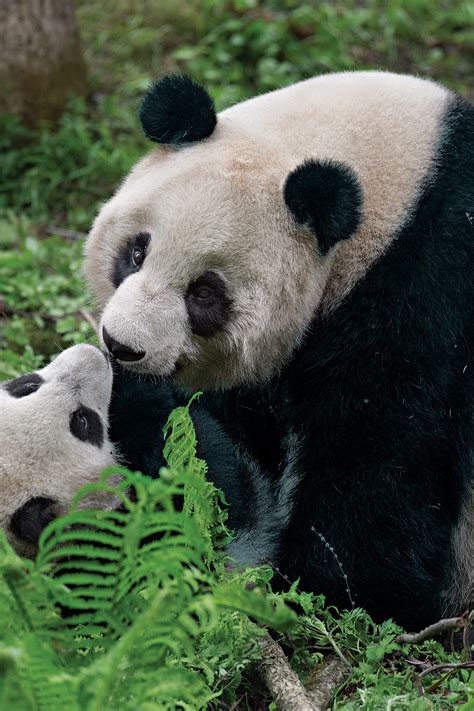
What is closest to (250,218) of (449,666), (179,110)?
(179,110)

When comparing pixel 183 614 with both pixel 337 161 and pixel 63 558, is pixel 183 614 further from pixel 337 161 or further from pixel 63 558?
pixel 337 161

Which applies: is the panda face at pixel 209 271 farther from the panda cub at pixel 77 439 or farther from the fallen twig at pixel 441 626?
the fallen twig at pixel 441 626

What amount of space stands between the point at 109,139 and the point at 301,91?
375 centimetres

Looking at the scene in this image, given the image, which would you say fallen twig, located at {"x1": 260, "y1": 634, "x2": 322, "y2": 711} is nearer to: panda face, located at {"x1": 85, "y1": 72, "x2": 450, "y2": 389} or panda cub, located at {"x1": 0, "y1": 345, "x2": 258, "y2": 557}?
panda cub, located at {"x1": 0, "y1": 345, "x2": 258, "y2": 557}

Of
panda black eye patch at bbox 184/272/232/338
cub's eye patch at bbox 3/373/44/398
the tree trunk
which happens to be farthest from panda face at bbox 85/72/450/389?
the tree trunk

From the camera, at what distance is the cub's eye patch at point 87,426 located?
396cm

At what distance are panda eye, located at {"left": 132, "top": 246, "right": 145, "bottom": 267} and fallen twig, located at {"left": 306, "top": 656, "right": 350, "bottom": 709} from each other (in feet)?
5.62

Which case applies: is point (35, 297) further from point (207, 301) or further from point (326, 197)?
point (326, 197)

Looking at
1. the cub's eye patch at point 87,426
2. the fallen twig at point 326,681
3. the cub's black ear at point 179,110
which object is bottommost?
the fallen twig at point 326,681

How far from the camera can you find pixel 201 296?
12.8 ft

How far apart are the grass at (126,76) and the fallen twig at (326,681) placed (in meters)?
0.55

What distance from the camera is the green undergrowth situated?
2.34m

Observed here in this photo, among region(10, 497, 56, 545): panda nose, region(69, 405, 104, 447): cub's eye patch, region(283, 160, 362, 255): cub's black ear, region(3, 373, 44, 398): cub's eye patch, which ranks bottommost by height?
region(10, 497, 56, 545): panda nose

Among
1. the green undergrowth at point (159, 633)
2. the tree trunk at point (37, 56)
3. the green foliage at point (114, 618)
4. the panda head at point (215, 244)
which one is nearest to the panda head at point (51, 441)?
the green undergrowth at point (159, 633)
